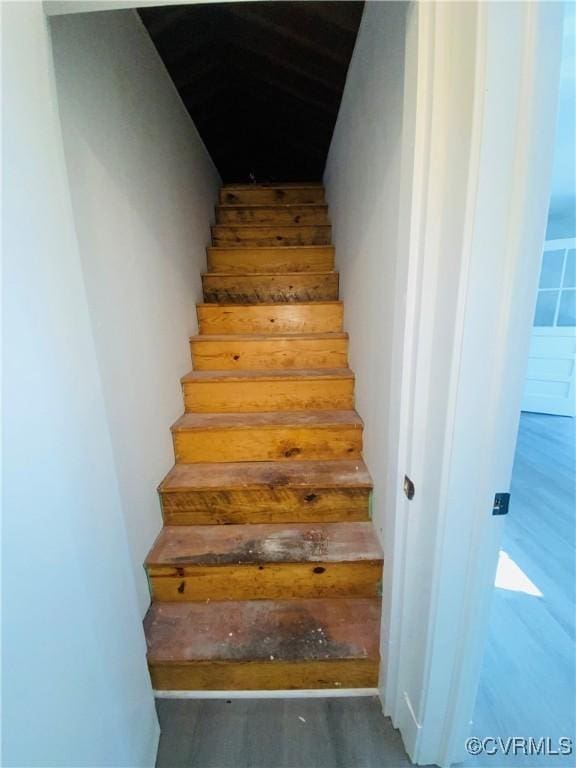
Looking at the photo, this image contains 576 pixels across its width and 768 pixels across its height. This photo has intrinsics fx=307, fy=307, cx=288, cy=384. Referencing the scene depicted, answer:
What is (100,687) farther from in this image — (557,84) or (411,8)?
(411,8)

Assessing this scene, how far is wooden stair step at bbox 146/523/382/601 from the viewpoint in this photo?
1.13 meters

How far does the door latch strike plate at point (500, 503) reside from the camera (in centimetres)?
69

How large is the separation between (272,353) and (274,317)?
0.92 feet

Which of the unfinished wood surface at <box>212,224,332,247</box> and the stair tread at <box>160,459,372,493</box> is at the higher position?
the unfinished wood surface at <box>212,224,332,247</box>

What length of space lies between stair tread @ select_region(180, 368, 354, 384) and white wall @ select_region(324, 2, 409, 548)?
107 mm

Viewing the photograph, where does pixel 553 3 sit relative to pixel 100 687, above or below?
above

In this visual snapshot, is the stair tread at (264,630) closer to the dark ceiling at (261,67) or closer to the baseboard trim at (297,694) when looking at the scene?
the baseboard trim at (297,694)

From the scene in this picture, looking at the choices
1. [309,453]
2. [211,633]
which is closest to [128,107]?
[309,453]

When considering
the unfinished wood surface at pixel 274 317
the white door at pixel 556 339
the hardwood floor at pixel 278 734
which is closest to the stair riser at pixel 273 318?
the unfinished wood surface at pixel 274 317

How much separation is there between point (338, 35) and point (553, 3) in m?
1.41

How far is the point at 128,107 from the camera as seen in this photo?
117 centimetres

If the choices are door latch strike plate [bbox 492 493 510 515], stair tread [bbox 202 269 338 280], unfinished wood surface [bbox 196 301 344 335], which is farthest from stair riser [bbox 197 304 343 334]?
door latch strike plate [bbox 492 493 510 515]

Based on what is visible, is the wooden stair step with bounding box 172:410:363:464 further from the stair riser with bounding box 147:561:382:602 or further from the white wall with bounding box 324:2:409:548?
the stair riser with bounding box 147:561:382:602

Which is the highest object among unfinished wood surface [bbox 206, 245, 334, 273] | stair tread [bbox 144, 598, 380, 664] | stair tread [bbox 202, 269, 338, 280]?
unfinished wood surface [bbox 206, 245, 334, 273]
